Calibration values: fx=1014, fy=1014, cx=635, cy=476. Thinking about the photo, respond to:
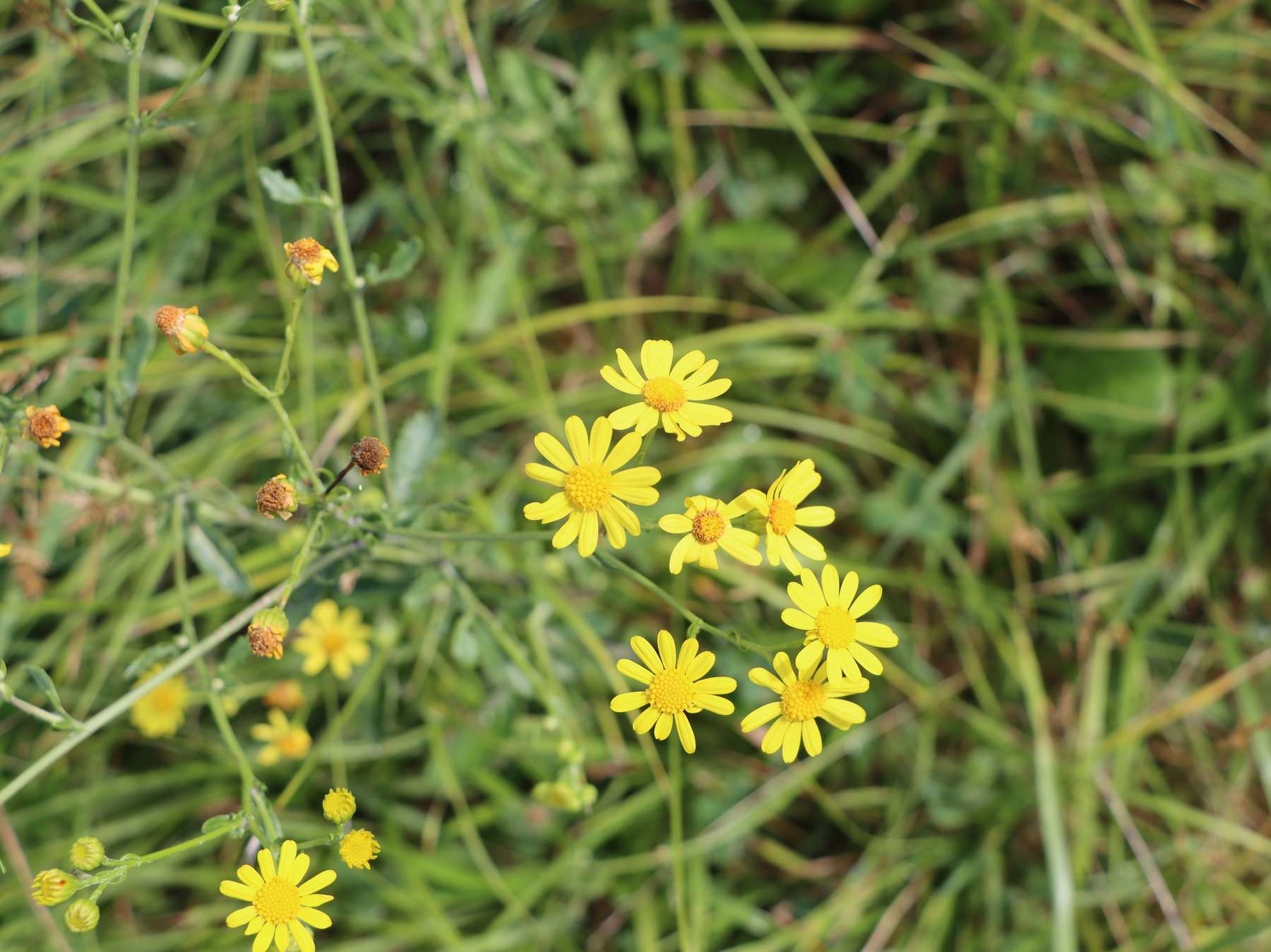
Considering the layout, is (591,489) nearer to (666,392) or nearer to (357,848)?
(666,392)

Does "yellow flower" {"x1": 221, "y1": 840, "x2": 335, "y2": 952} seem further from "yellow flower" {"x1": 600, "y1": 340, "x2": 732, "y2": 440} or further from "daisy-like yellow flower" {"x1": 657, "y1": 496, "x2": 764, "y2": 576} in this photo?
"yellow flower" {"x1": 600, "y1": 340, "x2": 732, "y2": 440}

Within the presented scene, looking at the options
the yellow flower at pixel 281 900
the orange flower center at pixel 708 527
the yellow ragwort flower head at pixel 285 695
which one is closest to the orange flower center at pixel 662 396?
the orange flower center at pixel 708 527

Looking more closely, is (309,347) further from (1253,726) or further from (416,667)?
(1253,726)

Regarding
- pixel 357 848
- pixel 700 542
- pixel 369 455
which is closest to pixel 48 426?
pixel 369 455

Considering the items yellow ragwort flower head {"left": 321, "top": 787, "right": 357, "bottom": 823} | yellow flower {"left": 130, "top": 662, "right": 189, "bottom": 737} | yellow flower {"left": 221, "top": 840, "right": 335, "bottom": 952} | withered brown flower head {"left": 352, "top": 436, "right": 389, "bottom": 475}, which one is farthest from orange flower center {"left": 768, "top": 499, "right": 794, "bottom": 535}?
yellow flower {"left": 130, "top": 662, "right": 189, "bottom": 737}

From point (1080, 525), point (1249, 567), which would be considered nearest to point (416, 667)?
point (1080, 525)
